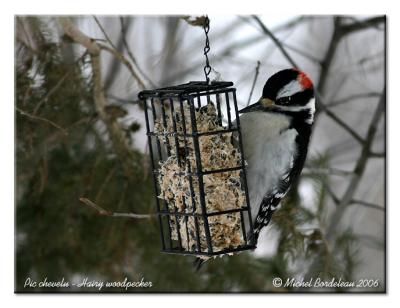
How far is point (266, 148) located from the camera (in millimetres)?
2506

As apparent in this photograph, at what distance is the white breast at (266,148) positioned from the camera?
8.19ft

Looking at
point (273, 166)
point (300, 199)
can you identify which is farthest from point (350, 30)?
point (273, 166)

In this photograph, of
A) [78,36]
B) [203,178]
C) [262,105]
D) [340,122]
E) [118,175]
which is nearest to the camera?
[203,178]

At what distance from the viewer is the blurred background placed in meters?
2.64

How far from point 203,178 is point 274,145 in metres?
0.44

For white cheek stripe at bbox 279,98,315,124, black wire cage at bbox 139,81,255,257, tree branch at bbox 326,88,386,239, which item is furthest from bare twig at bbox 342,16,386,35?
black wire cage at bbox 139,81,255,257

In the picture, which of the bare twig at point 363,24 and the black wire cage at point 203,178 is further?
the bare twig at point 363,24

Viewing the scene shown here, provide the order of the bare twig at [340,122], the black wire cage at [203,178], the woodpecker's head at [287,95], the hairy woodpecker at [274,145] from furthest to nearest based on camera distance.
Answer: the bare twig at [340,122] < the hairy woodpecker at [274,145] < the woodpecker's head at [287,95] < the black wire cage at [203,178]

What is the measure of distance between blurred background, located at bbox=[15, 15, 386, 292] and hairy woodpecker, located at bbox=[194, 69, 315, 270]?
0.14m

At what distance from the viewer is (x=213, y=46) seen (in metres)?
4.32

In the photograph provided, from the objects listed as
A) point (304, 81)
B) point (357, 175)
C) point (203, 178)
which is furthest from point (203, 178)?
point (357, 175)

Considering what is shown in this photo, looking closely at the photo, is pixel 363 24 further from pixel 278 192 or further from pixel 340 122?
pixel 278 192

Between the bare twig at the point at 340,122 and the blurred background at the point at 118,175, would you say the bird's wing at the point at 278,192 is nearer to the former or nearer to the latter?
the blurred background at the point at 118,175

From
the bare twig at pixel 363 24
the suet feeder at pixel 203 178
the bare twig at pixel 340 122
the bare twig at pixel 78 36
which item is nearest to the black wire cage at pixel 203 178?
the suet feeder at pixel 203 178
